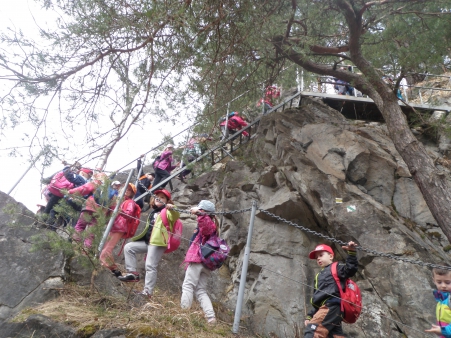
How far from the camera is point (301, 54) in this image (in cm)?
671

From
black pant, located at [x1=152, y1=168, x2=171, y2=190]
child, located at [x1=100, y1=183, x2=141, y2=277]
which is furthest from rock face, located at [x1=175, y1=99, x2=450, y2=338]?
child, located at [x1=100, y1=183, x2=141, y2=277]

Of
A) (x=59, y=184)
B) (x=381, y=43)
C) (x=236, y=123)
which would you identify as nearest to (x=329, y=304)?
(x=59, y=184)

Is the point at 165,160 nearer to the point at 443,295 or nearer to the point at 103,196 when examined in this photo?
the point at 103,196

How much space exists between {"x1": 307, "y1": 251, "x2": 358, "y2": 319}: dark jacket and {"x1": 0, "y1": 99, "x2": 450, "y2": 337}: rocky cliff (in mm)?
457

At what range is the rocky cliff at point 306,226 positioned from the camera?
515 centimetres

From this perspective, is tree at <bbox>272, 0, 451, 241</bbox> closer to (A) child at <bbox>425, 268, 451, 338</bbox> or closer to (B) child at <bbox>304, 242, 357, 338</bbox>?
(A) child at <bbox>425, 268, 451, 338</bbox>

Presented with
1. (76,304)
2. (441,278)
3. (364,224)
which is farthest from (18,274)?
(364,224)

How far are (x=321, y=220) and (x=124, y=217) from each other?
324 centimetres

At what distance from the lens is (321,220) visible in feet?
21.5

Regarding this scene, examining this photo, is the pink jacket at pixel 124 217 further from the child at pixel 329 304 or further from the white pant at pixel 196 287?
the child at pixel 329 304

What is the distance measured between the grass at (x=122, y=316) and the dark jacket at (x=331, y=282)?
0.90 metres

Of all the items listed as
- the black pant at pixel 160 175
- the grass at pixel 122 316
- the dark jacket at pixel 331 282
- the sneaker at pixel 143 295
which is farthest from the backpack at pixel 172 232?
the black pant at pixel 160 175

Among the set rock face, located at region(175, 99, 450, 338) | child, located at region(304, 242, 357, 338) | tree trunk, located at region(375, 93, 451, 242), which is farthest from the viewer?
rock face, located at region(175, 99, 450, 338)

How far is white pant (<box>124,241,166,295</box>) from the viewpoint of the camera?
457 centimetres
